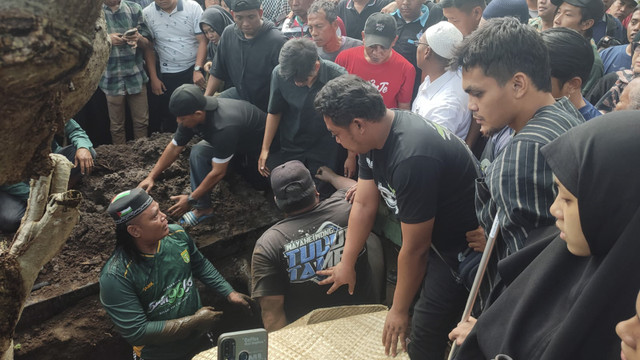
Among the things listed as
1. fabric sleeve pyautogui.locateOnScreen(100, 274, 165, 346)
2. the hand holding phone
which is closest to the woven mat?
fabric sleeve pyautogui.locateOnScreen(100, 274, 165, 346)

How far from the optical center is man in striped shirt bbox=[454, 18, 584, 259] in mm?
1864

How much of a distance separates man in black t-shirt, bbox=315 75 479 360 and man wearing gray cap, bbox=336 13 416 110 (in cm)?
174

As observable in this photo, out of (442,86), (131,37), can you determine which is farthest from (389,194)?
(131,37)

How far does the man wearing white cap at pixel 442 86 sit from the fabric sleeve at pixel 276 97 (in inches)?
52.2

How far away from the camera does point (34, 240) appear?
6.23 feet

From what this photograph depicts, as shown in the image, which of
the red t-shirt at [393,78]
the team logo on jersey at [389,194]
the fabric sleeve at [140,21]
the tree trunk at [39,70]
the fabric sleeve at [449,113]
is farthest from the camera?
the fabric sleeve at [140,21]

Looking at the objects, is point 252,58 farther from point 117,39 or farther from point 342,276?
point 342,276

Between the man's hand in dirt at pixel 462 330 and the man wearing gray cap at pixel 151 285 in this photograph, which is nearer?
the man's hand in dirt at pixel 462 330

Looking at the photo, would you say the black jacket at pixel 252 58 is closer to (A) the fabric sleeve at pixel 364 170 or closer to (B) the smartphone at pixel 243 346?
(A) the fabric sleeve at pixel 364 170

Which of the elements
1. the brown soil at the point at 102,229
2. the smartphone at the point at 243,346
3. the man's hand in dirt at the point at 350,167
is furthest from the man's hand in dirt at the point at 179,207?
the smartphone at the point at 243,346

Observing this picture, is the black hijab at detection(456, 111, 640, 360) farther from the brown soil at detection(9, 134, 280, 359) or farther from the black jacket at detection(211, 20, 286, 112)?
the black jacket at detection(211, 20, 286, 112)

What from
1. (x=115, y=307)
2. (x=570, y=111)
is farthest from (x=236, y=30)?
(x=570, y=111)

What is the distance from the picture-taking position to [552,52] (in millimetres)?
2572

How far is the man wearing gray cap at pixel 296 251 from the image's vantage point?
330 cm
